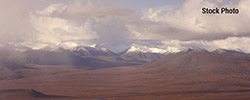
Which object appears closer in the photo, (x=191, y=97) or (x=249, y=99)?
(x=249, y=99)

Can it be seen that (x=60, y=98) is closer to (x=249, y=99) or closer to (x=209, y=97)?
(x=209, y=97)

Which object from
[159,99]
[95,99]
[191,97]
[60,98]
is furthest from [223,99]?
[60,98]

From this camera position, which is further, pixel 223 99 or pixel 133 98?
pixel 133 98

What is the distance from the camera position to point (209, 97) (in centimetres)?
17438

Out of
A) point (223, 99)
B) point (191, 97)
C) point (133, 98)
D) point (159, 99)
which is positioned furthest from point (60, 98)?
point (223, 99)

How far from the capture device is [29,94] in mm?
191625

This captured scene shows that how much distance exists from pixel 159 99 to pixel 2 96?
9168cm

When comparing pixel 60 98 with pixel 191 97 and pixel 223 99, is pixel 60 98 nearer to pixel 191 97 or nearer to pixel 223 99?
pixel 191 97

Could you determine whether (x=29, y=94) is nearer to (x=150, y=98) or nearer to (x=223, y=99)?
(x=150, y=98)

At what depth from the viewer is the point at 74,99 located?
586 feet

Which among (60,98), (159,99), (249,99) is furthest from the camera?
(60,98)

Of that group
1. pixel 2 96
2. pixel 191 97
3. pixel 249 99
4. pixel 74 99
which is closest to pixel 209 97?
pixel 191 97

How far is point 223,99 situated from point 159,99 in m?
33.2

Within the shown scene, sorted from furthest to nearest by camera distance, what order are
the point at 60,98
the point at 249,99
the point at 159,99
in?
the point at 60,98
the point at 159,99
the point at 249,99
